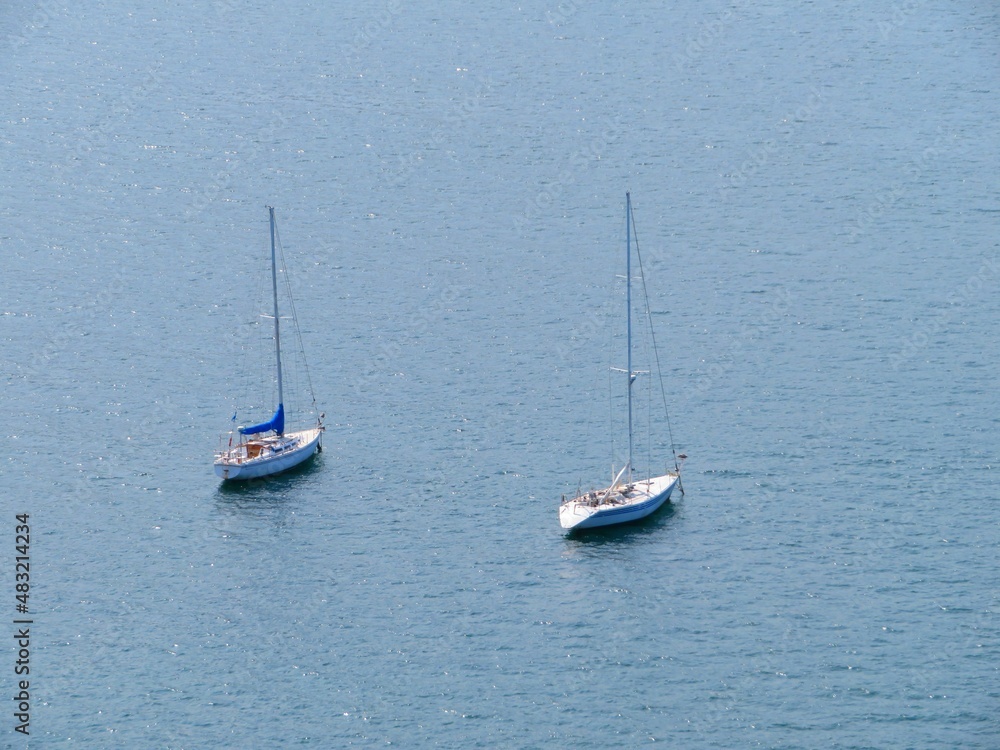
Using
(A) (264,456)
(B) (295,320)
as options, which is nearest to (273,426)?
(A) (264,456)

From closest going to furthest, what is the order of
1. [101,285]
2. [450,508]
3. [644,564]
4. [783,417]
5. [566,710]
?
[566,710] < [644,564] < [450,508] < [783,417] < [101,285]

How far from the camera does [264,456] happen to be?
5787 inches

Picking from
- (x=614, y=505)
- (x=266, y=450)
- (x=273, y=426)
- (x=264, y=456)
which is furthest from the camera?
(x=273, y=426)

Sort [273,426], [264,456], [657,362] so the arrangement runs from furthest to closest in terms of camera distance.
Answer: [657,362] → [273,426] → [264,456]

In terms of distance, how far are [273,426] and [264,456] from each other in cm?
302

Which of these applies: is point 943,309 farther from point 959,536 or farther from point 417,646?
point 417,646

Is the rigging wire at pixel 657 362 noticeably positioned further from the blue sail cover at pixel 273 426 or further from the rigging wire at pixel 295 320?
the blue sail cover at pixel 273 426

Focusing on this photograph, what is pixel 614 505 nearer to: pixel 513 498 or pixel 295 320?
pixel 513 498

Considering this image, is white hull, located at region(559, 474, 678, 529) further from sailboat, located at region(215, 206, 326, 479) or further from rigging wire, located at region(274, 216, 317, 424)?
rigging wire, located at region(274, 216, 317, 424)

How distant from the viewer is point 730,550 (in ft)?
439

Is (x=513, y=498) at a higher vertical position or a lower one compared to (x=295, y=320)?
lower

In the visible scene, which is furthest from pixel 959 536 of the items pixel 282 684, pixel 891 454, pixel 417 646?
pixel 282 684

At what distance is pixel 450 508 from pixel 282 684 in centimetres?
2566

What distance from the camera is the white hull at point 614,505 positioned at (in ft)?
445
